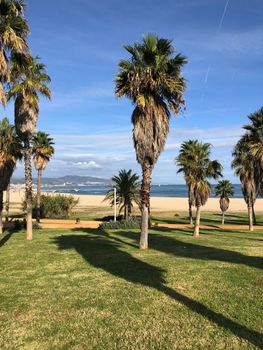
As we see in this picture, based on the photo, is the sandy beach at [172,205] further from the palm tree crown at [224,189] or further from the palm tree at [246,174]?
the palm tree at [246,174]

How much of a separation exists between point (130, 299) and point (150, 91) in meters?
12.2

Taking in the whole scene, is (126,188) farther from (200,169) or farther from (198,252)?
(198,252)

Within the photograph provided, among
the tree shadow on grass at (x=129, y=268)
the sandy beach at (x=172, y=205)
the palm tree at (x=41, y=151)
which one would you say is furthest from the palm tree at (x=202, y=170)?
the sandy beach at (x=172, y=205)

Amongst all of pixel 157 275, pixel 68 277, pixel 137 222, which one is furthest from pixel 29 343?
pixel 137 222

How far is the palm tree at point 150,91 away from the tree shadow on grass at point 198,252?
179 centimetres

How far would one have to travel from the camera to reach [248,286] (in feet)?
39.5

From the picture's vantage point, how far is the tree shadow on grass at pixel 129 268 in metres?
8.65

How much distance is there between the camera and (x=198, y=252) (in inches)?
771

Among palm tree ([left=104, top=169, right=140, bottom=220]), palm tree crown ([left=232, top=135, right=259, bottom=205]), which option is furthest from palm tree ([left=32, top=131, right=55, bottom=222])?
palm tree crown ([left=232, top=135, right=259, bottom=205])

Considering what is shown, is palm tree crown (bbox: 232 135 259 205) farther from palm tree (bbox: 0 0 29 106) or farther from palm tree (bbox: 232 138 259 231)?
palm tree (bbox: 0 0 29 106)

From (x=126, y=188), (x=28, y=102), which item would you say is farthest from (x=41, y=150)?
(x=28, y=102)

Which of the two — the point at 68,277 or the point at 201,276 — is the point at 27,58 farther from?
the point at 201,276

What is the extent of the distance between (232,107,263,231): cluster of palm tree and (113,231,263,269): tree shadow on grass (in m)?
7.90

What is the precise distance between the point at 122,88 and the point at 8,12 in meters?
7.56
